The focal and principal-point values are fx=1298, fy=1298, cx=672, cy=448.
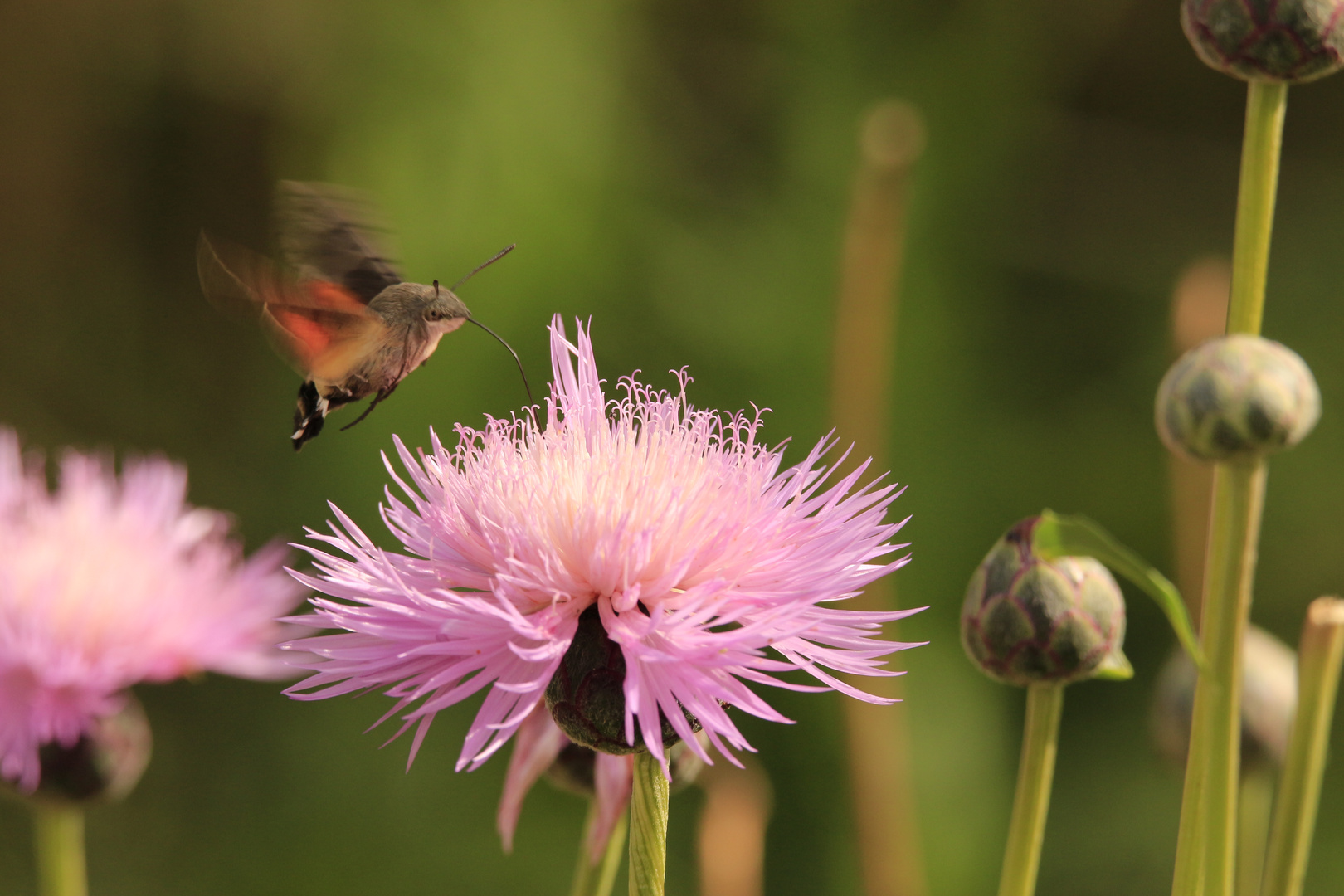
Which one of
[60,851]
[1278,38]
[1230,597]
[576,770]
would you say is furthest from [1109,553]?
[60,851]

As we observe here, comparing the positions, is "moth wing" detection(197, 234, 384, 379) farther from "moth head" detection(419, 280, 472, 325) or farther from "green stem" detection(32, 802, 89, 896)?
"green stem" detection(32, 802, 89, 896)

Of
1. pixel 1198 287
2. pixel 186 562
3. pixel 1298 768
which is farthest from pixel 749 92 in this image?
pixel 1298 768

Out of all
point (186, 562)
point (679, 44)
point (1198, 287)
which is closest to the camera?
point (1198, 287)

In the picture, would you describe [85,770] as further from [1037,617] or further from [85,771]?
[1037,617]

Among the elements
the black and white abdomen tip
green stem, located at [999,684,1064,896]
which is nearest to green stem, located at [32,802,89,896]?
the black and white abdomen tip

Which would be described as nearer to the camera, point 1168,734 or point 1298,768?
point 1298,768

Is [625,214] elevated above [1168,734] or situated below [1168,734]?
above

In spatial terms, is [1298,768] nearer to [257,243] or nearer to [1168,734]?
[1168,734]

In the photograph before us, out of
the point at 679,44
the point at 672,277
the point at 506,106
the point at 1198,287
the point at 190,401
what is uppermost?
the point at 679,44

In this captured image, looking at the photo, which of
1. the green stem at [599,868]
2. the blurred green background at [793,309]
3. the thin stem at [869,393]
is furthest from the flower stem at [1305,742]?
the blurred green background at [793,309]
